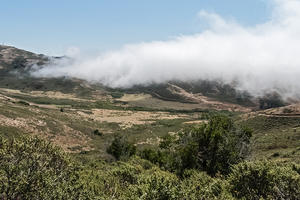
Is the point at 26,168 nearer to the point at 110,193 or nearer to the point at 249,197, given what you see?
the point at 110,193

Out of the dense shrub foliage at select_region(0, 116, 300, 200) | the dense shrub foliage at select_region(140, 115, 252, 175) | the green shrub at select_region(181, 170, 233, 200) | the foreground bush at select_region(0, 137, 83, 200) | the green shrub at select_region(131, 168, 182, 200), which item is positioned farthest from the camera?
the dense shrub foliage at select_region(140, 115, 252, 175)

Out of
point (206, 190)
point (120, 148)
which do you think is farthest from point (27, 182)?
point (120, 148)

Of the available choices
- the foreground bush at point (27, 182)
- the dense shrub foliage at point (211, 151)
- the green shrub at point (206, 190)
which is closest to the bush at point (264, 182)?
the green shrub at point (206, 190)

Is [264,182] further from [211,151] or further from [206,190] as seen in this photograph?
[211,151]

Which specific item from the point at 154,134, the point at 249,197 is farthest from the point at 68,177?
the point at 154,134

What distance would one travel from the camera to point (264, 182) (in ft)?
96.9

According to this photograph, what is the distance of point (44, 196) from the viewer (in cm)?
2089

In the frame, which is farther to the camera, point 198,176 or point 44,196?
point 198,176

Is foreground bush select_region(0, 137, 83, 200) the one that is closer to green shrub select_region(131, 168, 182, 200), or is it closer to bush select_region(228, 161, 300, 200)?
green shrub select_region(131, 168, 182, 200)

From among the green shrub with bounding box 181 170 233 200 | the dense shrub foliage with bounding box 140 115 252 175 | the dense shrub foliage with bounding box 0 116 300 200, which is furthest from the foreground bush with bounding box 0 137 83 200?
the dense shrub foliage with bounding box 140 115 252 175

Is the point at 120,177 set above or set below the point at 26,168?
below

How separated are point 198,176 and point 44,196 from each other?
2498 centimetres

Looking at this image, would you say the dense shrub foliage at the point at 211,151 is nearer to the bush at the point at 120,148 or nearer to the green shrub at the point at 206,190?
the green shrub at the point at 206,190

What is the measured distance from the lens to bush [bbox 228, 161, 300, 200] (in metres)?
27.0
